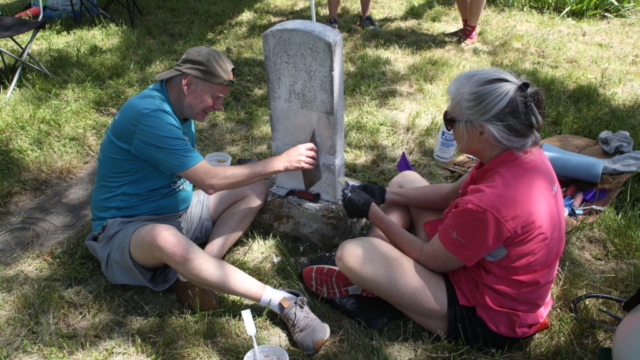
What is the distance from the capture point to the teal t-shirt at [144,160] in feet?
6.55

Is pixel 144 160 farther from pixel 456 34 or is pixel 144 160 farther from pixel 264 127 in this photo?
pixel 456 34

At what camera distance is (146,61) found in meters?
4.71

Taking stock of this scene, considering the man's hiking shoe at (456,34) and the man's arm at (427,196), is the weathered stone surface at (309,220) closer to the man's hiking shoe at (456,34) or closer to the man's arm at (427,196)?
the man's arm at (427,196)

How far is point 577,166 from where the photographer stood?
2.89 meters

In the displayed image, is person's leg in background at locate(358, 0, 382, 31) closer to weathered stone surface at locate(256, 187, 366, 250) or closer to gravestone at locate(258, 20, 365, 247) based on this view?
gravestone at locate(258, 20, 365, 247)

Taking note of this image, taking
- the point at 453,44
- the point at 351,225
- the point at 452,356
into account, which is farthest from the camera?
the point at 453,44

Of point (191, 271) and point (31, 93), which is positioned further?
point (31, 93)

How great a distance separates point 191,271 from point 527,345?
1520 mm

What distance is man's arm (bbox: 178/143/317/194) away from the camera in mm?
2068

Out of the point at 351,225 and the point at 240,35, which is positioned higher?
the point at 240,35

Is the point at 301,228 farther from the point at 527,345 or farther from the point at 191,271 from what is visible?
the point at 527,345

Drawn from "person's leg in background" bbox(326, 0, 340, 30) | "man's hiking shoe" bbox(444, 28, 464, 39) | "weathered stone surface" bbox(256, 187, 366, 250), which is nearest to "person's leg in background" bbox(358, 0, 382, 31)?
"person's leg in background" bbox(326, 0, 340, 30)

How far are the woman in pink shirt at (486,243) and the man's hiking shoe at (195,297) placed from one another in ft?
2.12

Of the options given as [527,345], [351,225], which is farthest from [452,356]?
[351,225]
